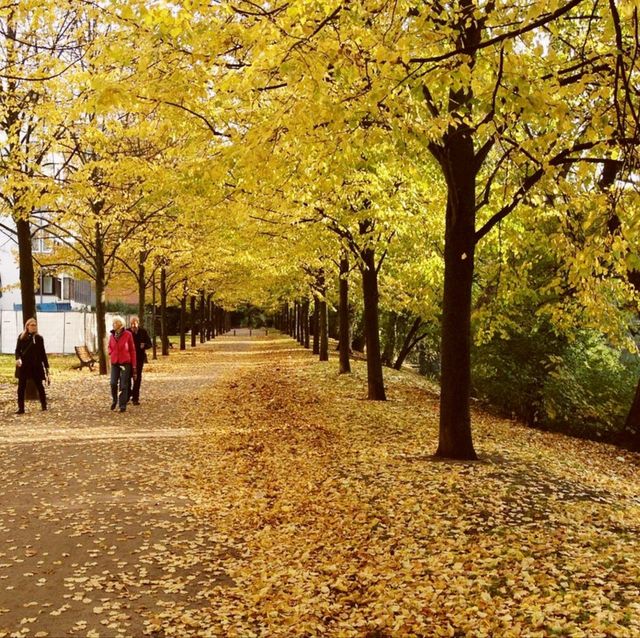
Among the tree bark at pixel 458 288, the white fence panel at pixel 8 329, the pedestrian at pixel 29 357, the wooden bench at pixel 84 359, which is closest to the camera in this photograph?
the tree bark at pixel 458 288

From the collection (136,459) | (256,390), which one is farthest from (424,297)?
(136,459)

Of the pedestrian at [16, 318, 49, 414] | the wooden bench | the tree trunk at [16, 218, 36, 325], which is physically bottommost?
the wooden bench

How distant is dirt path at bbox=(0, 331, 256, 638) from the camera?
5.11m

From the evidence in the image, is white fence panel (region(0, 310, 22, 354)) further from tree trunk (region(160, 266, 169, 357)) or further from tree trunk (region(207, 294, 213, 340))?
tree trunk (region(207, 294, 213, 340))

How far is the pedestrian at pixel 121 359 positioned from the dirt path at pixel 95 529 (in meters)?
1.47

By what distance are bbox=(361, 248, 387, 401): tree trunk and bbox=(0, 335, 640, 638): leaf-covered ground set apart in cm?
351

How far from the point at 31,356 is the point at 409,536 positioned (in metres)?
10.6

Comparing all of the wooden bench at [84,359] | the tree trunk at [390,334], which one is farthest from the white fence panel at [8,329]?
the tree trunk at [390,334]

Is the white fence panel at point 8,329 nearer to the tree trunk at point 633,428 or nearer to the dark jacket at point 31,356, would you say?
the dark jacket at point 31,356

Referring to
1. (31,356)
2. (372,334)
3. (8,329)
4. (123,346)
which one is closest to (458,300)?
(372,334)

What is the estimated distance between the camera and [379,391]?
54.4 ft

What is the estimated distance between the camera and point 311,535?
696cm

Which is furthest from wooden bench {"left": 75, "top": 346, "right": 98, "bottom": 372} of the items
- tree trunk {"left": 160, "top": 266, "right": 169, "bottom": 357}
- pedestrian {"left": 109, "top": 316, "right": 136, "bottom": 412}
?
pedestrian {"left": 109, "top": 316, "right": 136, "bottom": 412}

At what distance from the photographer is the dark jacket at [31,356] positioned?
14.8 metres
